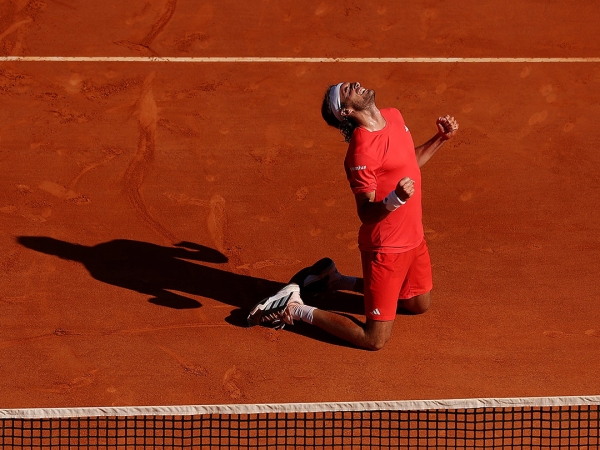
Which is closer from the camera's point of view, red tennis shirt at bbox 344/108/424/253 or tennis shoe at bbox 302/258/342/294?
red tennis shirt at bbox 344/108/424/253

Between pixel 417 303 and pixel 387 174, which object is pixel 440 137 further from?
pixel 417 303

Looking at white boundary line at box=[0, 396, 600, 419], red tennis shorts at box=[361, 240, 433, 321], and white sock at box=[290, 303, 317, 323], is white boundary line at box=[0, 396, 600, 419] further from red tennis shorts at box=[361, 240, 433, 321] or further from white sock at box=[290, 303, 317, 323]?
white sock at box=[290, 303, 317, 323]

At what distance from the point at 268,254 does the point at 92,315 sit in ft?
6.05

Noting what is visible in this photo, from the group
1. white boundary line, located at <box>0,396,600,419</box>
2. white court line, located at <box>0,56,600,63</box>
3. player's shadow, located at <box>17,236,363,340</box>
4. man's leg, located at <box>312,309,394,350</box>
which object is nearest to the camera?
white boundary line, located at <box>0,396,600,419</box>

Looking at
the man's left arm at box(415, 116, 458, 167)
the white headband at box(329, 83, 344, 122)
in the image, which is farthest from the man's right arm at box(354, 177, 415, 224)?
the man's left arm at box(415, 116, 458, 167)

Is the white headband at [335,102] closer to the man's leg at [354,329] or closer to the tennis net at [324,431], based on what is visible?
the man's leg at [354,329]

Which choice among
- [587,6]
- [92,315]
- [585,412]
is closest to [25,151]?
[92,315]

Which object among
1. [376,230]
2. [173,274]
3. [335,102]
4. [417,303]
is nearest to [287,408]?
[376,230]

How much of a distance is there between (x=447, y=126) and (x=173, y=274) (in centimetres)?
308

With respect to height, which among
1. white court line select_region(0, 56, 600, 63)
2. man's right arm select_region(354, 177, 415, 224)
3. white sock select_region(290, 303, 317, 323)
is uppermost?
white court line select_region(0, 56, 600, 63)

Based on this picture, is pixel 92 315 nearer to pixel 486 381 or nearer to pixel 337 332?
pixel 337 332

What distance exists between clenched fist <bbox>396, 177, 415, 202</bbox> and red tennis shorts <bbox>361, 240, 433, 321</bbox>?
0.89 m

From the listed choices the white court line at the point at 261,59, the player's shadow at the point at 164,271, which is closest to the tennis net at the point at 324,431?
the player's shadow at the point at 164,271

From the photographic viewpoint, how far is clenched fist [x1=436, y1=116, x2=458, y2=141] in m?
7.22
